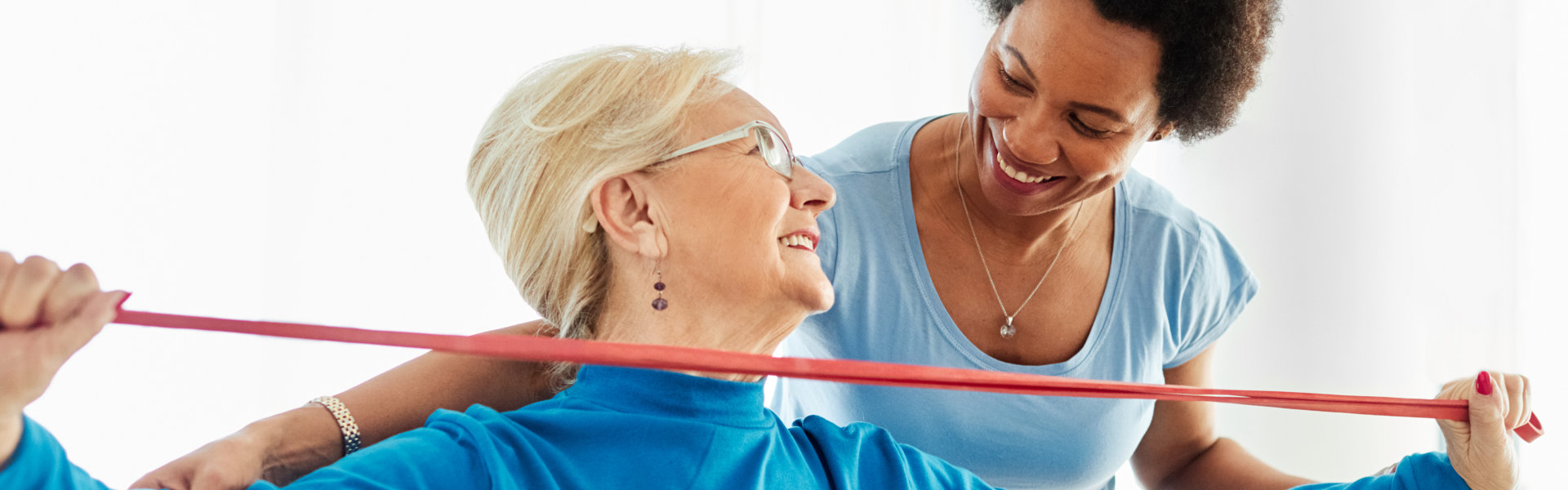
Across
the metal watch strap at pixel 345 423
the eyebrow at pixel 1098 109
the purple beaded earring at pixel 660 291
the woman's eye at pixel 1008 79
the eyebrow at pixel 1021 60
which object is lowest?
the metal watch strap at pixel 345 423

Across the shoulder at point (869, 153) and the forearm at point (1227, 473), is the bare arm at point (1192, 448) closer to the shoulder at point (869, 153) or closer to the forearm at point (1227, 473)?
the forearm at point (1227, 473)

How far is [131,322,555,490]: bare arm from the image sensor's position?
1.03m

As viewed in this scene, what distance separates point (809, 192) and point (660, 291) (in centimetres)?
22

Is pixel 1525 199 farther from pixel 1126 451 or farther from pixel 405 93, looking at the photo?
pixel 405 93

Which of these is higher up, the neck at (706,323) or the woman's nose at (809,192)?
the woman's nose at (809,192)

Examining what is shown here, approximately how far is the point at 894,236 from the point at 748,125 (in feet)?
1.16

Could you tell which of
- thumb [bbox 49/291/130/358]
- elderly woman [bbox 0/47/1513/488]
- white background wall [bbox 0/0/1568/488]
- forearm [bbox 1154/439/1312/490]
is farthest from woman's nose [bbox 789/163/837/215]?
white background wall [bbox 0/0/1568/488]

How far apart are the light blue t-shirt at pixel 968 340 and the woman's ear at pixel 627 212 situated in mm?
298

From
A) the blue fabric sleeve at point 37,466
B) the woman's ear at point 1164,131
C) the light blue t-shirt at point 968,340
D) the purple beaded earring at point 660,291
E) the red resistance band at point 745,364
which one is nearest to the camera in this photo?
the blue fabric sleeve at point 37,466

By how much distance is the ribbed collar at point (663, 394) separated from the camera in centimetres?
126

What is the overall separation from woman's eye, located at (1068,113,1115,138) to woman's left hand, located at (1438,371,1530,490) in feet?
1.63

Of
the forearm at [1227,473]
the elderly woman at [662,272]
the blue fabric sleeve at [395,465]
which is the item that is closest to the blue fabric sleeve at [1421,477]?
the elderly woman at [662,272]

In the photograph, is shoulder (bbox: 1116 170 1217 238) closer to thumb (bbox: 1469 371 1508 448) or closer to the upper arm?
the upper arm

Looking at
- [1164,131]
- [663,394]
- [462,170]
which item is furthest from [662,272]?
[462,170]
